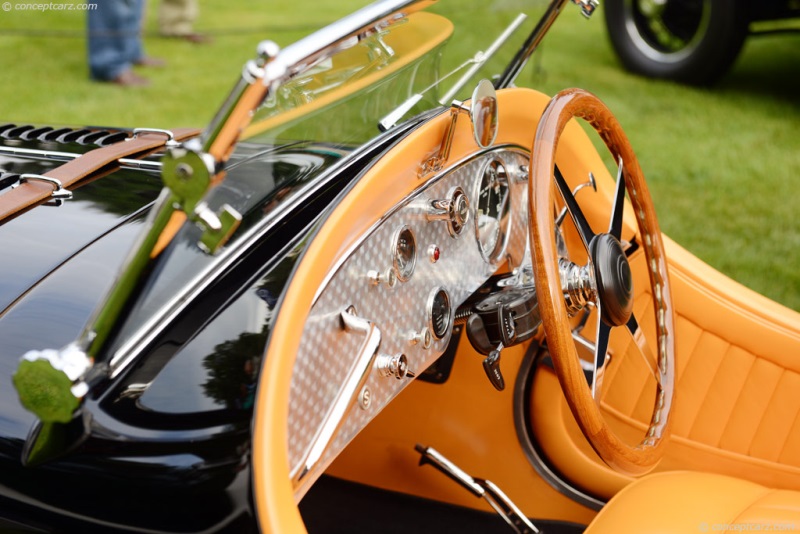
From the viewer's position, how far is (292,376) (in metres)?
1.05

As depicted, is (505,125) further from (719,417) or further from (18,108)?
(18,108)

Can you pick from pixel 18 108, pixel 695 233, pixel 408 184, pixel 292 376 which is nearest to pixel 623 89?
pixel 695 233

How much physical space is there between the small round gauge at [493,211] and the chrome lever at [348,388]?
375mm

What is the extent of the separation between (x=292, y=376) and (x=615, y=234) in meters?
0.73

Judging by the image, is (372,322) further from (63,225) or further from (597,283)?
(63,225)

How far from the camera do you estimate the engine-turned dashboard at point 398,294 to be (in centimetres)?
110

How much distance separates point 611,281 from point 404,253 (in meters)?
0.33

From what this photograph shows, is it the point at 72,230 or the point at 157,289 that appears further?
the point at 72,230

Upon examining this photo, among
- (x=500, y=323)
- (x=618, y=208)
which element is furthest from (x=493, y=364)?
(x=618, y=208)

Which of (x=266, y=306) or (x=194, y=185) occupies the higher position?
(x=194, y=185)

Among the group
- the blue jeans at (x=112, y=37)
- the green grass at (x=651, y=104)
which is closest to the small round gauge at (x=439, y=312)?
the green grass at (x=651, y=104)

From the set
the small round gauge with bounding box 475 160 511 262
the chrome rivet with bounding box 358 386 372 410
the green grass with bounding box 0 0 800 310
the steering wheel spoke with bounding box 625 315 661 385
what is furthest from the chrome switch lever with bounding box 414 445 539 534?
the green grass with bounding box 0 0 800 310

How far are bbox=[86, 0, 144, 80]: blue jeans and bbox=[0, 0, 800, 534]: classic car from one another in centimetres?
359

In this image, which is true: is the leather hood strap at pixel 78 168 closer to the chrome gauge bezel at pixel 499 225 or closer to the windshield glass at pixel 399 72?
the windshield glass at pixel 399 72
